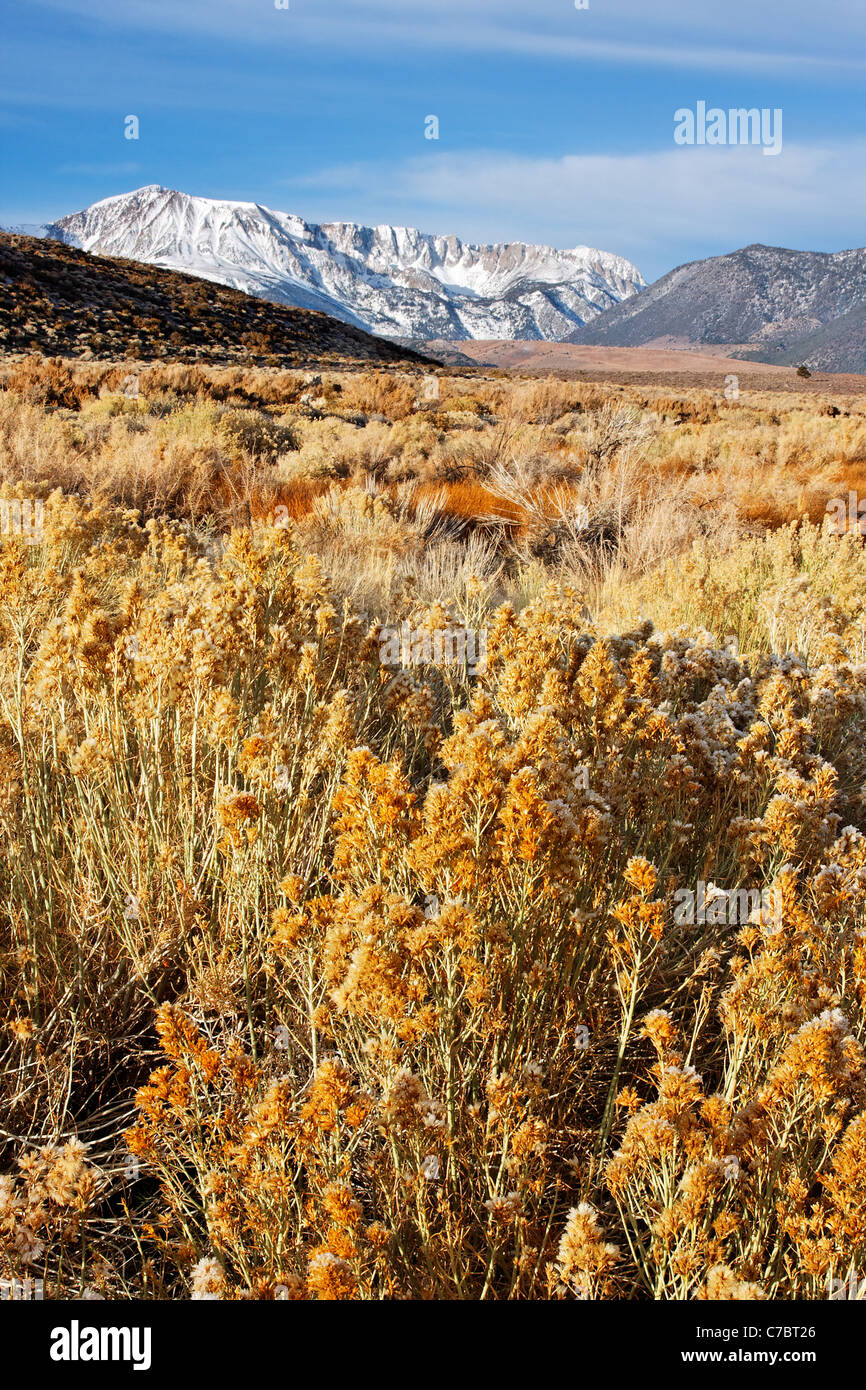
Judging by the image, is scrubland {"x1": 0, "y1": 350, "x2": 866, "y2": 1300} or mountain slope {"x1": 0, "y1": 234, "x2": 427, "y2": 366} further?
mountain slope {"x1": 0, "y1": 234, "x2": 427, "y2": 366}

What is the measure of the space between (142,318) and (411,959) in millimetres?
33283

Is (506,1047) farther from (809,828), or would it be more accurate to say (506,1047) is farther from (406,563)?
(406,563)

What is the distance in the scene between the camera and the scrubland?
4.24 feet

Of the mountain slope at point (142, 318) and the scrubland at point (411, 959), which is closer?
the scrubland at point (411, 959)

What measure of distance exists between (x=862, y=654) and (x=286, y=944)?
170 inches

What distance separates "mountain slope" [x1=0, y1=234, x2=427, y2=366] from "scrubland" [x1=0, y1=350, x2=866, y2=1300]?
25124mm

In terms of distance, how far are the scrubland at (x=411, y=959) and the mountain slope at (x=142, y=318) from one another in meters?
25.1

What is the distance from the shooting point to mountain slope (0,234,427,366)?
85.1 ft

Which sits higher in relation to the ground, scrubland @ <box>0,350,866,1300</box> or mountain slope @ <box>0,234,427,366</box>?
mountain slope @ <box>0,234,427,366</box>

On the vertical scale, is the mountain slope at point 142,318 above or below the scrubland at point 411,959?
above

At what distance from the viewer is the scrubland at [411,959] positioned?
4.24 ft

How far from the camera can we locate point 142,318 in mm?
29562

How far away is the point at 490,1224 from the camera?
141cm
